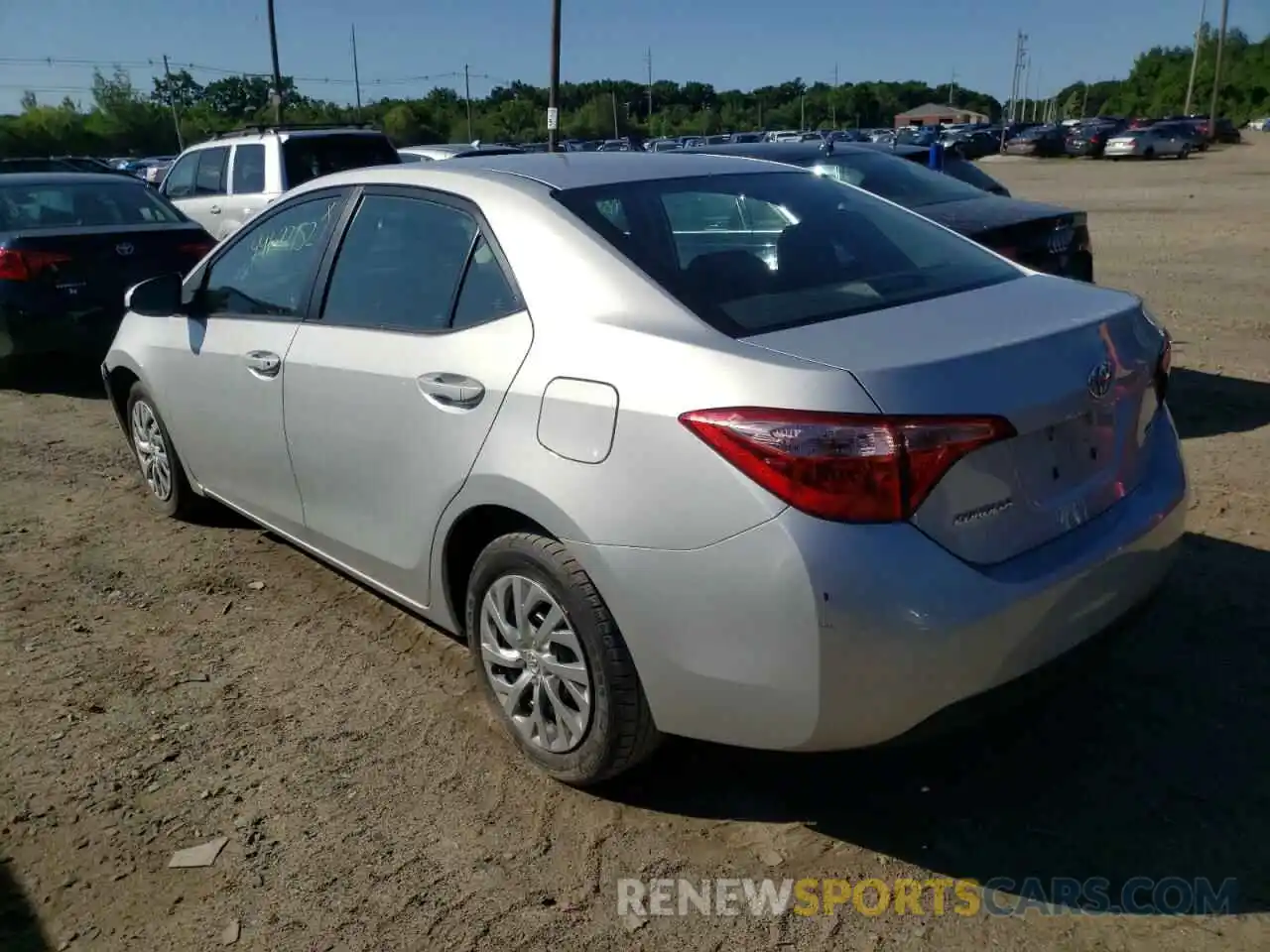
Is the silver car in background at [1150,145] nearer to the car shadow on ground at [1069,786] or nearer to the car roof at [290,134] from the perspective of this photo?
the car roof at [290,134]

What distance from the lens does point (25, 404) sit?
790cm

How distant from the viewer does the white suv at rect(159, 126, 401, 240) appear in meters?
11.0

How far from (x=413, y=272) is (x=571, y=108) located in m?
94.0

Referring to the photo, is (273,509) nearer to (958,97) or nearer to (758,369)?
(758,369)

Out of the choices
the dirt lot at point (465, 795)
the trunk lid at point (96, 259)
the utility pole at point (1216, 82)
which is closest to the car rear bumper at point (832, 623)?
the dirt lot at point (465, 795)

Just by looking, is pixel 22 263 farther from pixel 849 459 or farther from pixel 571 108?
pixel 571 108

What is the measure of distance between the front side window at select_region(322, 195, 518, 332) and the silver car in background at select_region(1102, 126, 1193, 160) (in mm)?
47478

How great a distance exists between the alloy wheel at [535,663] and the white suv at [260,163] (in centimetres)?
854

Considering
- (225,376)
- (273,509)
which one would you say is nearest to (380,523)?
(273,509)

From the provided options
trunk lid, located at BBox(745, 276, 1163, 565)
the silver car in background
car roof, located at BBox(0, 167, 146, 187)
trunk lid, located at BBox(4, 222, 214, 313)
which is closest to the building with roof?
the silver car in background

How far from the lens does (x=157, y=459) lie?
512cm

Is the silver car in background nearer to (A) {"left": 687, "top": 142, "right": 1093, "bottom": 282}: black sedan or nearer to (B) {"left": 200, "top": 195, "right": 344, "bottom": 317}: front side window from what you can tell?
(A) {"left": 687, "top": 142, "right": 1093, "bottom": 282}: black sedan

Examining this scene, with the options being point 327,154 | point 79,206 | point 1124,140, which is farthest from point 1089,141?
point 79,206

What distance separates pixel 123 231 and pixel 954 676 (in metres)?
7.38
